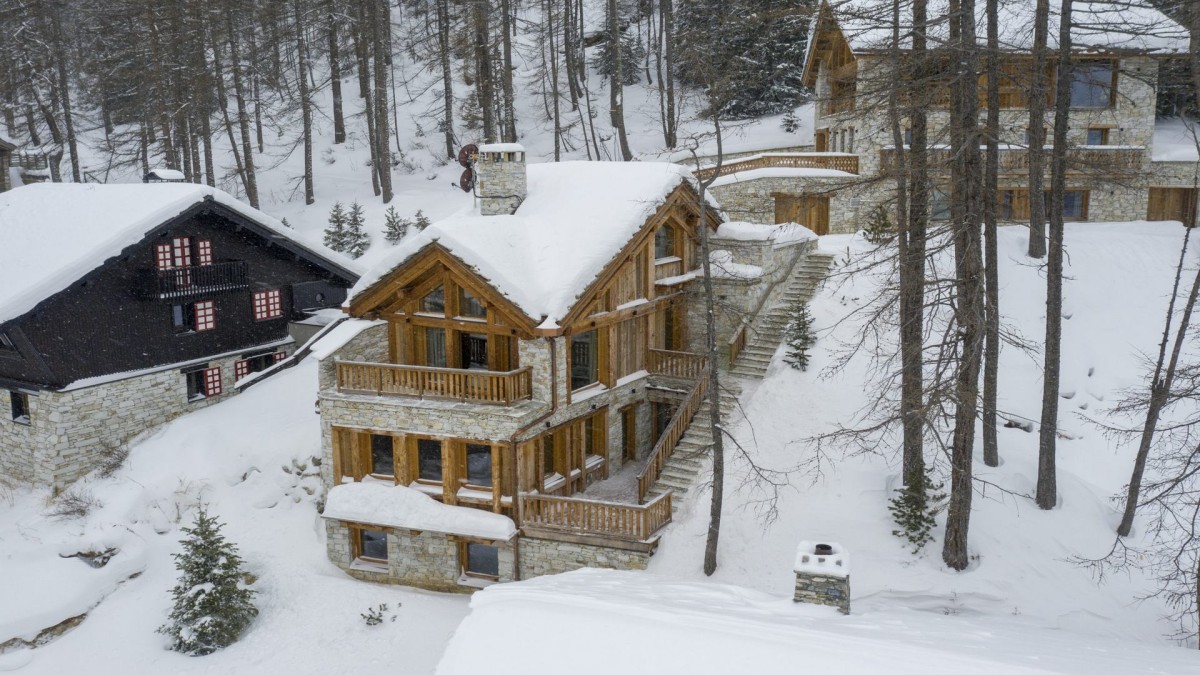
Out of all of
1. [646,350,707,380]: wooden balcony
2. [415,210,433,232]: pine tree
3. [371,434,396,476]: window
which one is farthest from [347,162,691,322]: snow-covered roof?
[415,210,433,232]: pine tree

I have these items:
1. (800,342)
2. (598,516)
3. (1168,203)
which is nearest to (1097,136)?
(1168,203)

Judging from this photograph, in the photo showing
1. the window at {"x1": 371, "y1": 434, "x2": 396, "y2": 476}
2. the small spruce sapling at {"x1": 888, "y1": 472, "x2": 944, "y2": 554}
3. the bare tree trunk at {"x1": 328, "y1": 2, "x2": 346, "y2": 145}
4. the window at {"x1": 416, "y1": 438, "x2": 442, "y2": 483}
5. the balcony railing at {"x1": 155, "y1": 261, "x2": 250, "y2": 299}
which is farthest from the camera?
the bare tree trunk at {"x1": 328, "y1": 2, "x2": 346, "y2": 145}

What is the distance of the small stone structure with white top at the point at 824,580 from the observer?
11.4 metres

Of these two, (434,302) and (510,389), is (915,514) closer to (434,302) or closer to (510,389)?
(510,389)

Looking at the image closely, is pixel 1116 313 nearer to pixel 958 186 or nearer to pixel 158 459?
pixel 958 186

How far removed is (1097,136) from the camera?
32.5 metres

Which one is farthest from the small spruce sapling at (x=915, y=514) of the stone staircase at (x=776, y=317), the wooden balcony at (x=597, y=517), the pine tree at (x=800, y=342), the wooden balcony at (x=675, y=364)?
the wooden balcony at (x=675, y=364)

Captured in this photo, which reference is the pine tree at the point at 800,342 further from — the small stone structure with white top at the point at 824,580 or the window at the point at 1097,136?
the window at the point at 1097,136

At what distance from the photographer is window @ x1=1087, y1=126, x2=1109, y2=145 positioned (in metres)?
32.0

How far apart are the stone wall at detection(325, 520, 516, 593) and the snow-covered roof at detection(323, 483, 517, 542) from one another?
570 millimetres

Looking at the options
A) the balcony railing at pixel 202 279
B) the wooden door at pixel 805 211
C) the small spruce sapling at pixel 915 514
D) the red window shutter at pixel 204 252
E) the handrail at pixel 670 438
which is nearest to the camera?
the small spruce sapling at pixel 915 514

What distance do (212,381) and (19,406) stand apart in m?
4.92

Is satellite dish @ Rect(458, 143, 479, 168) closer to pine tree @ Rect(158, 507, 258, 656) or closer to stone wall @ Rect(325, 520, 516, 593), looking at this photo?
stone wall @ Rect(325, 520, 516, 593)

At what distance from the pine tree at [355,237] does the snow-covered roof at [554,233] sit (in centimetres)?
1445
